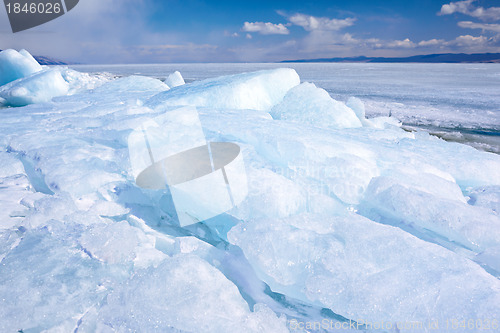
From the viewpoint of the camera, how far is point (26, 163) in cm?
289

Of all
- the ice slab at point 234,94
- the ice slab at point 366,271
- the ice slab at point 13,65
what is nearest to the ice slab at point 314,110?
the ice slab at point 234,94

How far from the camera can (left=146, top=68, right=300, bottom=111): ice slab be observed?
468 cm

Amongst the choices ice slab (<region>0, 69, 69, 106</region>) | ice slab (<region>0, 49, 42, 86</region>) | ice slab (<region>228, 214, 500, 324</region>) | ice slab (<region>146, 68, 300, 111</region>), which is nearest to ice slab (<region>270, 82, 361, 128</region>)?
ice slab (<region>146, 68, 300, 111</region>)

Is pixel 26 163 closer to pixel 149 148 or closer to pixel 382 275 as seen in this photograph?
pixel 149 148

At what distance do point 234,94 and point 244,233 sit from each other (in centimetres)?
351

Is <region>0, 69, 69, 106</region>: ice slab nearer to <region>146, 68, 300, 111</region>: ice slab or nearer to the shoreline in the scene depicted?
<region>146, 68, 300, 111</region>: ice slab

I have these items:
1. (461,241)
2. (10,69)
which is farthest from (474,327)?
(10,69)

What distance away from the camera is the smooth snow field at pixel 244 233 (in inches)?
49.9

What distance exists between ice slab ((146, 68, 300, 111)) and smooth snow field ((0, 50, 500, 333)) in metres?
1.11

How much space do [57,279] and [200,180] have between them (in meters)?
1.00

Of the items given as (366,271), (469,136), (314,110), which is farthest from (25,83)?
(469,136)

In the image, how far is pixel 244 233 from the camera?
Answer: 1.67 metres

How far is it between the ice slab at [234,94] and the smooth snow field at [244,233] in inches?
43.9

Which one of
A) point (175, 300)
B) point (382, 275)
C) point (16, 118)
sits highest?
point (382, 275)
